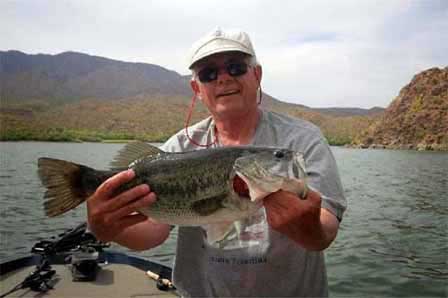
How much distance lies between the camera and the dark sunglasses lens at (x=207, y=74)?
3.62 m

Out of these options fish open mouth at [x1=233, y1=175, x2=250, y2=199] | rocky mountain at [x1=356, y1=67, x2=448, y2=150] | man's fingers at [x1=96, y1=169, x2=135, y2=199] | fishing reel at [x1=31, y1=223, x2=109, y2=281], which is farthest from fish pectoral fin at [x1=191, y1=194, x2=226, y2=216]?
rocky mountain at [x1=356, y1=67, x2=448, y2=150]

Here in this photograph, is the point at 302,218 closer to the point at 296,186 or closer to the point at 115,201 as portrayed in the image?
the point at 296,186

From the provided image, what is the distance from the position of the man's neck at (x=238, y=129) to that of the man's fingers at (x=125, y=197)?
90 cm

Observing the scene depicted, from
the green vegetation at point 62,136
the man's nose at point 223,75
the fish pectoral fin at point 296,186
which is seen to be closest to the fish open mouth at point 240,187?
the fish pectoral fin at point 296,186

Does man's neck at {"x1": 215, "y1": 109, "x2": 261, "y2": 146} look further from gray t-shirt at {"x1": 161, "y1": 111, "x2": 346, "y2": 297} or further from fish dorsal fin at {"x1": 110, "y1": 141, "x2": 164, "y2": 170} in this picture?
fish dorsal fin at {"x1": 110, "y1": 141, "x2": 164, "y2": 170}

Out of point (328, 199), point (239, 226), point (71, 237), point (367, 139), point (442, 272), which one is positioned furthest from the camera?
point (367, 139)

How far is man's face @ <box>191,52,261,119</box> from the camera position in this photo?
3.53 metres

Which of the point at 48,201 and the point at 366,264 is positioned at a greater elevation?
the point at 48,201

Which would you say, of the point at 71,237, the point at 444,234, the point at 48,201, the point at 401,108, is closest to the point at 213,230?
the point at 48,201

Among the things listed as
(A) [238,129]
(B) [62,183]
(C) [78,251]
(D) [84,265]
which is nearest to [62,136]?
(C) [78,251]

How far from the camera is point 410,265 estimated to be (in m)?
14.0

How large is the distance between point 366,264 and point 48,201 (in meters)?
12.7

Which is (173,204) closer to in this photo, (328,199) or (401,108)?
(328,199)

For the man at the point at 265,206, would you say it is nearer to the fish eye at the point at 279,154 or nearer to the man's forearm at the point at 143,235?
the man's forearm at the point at 143,235
